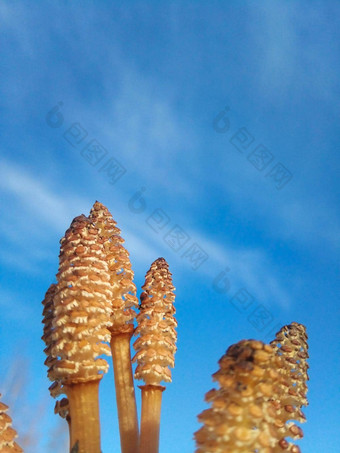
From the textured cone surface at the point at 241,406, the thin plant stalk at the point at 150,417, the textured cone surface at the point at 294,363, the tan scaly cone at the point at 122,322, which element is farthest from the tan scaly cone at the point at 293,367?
the tan scaly cone at the point at 122,322

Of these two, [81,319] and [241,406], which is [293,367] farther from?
[81,319]

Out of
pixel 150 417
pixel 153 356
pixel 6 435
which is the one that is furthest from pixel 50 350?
pixel 150 417

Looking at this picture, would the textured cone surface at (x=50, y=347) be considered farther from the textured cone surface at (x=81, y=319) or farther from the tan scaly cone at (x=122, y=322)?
the tan scaly cone at (x=122, y=322)

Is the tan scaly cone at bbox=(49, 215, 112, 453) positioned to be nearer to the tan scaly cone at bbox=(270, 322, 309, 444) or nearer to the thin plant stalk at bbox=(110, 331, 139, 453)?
the thin plant stalk at bbox=(110, 331, 139, 453)

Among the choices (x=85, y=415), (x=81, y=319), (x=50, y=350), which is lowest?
(x=85, y=415)

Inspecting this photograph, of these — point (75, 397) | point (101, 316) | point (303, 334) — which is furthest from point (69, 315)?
point (303, 334)

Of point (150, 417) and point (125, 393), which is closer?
point (150, 417)

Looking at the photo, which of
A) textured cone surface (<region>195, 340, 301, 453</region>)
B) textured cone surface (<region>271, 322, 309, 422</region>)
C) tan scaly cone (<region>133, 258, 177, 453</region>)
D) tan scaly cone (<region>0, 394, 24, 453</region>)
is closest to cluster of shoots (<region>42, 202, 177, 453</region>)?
tan scaly cone (<region>133, 258, 177, 453</region>)
